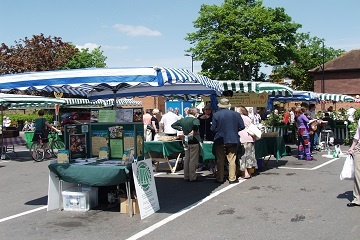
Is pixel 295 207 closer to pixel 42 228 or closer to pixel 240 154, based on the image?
pixel 240 154

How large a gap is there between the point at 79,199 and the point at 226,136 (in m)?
3.49

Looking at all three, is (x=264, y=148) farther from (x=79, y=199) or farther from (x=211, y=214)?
(x=79, y=199)

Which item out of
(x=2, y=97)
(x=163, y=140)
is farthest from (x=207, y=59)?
(x=163, y=140)

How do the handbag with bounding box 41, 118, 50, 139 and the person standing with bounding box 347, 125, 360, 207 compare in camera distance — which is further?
the handbag with bounding box 41, 118, 50, 139

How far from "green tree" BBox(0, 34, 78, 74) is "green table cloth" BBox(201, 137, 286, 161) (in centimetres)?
3738

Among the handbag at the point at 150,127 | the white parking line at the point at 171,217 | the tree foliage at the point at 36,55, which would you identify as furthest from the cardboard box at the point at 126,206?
the tree foliage at the point at 36,55

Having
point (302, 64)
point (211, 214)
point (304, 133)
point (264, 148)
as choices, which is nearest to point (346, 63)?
point (302, 64)

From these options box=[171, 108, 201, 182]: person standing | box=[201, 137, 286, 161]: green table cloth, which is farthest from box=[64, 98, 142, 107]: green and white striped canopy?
box=[171, 108, 201, 182]: person standing

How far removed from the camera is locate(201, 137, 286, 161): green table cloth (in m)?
10.2

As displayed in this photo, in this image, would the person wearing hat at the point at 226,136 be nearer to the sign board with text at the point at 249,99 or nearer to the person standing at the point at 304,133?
the sign board with text at the point at 249,99

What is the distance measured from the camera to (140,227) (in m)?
6.19

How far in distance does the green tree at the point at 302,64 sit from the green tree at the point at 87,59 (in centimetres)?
2563

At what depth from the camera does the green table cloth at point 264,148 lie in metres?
10.2

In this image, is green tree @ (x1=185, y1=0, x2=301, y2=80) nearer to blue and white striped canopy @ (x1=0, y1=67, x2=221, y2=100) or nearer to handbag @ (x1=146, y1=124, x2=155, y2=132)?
handbag @ (x1=146, y1=124, x2=155, y2=132)
